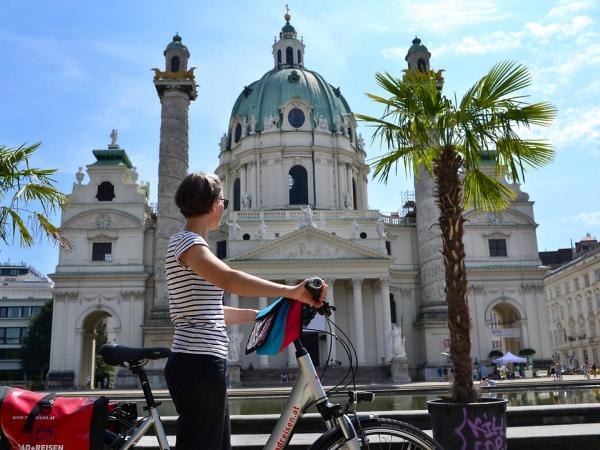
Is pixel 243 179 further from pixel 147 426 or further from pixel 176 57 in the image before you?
pixel 147 426

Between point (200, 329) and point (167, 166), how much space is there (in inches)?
1456

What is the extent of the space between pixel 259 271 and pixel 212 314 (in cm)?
4060

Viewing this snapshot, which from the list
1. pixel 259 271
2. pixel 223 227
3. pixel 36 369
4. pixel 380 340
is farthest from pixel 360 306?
pixel 36 369

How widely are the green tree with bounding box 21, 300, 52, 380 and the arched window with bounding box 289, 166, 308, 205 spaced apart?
26353mm

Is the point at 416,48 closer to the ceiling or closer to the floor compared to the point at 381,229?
closer to the ceiling

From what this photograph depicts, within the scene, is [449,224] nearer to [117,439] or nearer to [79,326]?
[117,439]

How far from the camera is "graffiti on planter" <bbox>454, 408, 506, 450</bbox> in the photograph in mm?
6199

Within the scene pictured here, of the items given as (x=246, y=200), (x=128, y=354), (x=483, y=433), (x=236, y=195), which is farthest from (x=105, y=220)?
(x=128, y=354)

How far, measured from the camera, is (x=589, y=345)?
6550 centimetres

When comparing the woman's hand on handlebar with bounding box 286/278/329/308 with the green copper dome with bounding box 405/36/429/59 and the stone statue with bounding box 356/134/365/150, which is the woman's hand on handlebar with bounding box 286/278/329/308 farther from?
the stone statue with bounding box 356/134/365/150

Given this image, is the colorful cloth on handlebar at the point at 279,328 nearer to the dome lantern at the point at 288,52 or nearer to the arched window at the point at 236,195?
the arched window at the point at 236,195

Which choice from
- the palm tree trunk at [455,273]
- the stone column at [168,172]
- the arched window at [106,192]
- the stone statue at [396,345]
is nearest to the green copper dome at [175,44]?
the stone column at [168,172]

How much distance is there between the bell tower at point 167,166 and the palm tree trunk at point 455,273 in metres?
30.7

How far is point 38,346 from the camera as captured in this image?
181 ft
